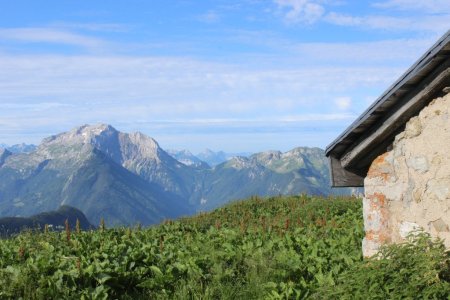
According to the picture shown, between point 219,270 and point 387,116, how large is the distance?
13.5 feet

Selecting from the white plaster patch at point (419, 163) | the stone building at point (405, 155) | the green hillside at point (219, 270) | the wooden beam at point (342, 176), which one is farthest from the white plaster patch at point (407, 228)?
the wooden beam at point (342, 176)

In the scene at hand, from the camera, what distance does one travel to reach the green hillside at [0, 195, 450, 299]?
6.50 m

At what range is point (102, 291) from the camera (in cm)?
823

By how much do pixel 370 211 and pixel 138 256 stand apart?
464 centimetres

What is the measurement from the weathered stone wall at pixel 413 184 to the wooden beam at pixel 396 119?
0.14 metres

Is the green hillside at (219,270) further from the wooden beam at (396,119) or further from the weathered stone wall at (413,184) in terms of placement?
the wooden beam at (396,119)

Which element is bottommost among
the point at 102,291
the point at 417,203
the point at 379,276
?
the point at 102,291

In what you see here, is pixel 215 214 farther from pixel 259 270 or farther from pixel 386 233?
pixel 386 233

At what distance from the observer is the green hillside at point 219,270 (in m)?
6.50

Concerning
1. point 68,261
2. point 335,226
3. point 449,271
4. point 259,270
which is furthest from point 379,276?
point 335,226

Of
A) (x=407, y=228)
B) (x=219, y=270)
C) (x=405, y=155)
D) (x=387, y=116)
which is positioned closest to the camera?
(x=407, y=228)

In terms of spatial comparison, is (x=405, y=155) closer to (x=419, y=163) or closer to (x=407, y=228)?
(x=419, y=163)

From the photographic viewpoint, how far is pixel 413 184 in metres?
7.04

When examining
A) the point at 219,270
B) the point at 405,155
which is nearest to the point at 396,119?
the point at 405,155
